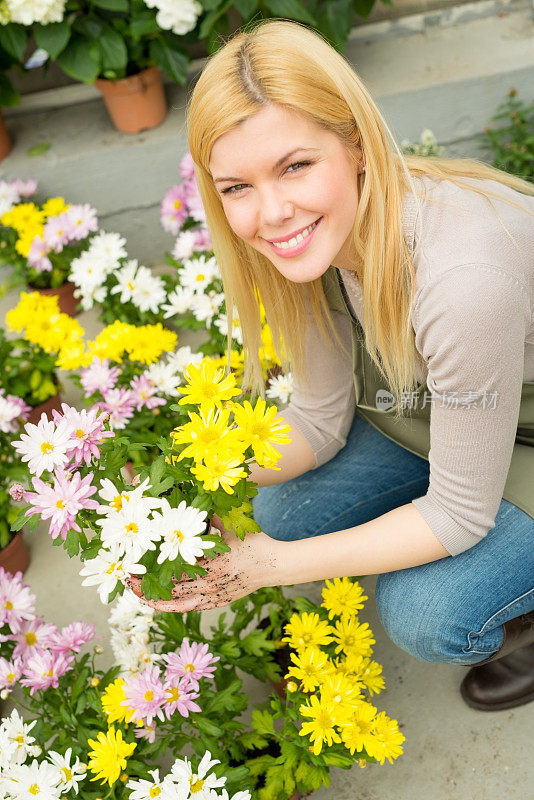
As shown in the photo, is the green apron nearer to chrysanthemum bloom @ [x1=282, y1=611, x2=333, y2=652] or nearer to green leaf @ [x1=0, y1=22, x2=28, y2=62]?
chrysanthemum bloom @ [x1=282, y1=611, x2=333, y2=652]

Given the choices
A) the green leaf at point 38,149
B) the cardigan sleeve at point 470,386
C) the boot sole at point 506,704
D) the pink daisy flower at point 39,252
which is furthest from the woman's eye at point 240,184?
the green leaf at point 38,149

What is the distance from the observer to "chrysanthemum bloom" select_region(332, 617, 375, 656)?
1.56m

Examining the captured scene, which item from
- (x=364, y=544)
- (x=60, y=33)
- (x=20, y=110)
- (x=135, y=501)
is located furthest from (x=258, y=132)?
(x=20, y=110)

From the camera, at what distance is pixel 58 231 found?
279 centimetres

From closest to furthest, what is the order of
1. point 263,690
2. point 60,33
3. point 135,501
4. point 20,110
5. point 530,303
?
point 135,501
point 530,303
point 263,690
point 60,33
point 20,110

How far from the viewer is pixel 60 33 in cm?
294

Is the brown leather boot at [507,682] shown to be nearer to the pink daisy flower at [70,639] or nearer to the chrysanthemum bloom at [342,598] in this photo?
the chrysanthemum bloom at [342,598]

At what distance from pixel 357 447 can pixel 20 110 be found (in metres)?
2.59

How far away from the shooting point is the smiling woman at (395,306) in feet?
4.10

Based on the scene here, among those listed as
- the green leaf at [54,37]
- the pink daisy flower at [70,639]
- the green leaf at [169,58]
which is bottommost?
the pink daisy flower at [70,639]

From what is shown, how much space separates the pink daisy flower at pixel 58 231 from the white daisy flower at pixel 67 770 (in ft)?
6.15

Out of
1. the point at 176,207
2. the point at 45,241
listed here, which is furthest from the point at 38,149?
the point at 176,207

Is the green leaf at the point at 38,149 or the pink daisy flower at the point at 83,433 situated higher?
the pink daisy flower at the point at 83,433

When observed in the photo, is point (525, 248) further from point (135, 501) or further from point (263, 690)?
point (263, 690)
